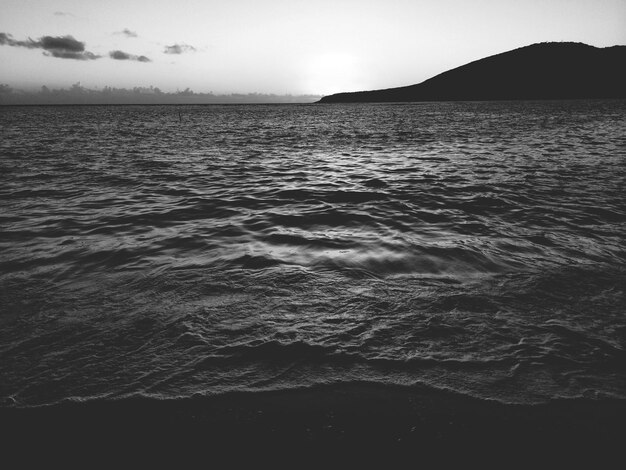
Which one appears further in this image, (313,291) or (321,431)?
(313,291)

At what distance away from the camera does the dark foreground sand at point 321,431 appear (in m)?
2.85

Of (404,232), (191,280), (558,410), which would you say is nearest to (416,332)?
(558,410)

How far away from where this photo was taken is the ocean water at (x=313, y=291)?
383 cm

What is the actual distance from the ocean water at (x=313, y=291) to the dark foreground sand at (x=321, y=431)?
21 cm

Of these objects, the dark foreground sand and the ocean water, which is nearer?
the dark foreground sand

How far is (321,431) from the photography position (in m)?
3.12

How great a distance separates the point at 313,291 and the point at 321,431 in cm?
271

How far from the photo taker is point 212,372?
385cm

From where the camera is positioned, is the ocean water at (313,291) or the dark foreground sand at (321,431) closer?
the dark foreground sand at (321,431)

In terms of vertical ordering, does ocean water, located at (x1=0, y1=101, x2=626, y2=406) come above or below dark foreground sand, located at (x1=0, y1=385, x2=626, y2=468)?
above

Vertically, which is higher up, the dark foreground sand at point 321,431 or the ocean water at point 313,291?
the ocean water at point 313,291

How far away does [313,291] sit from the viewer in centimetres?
571

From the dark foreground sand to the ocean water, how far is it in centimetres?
21

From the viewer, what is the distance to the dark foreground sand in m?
2.85
